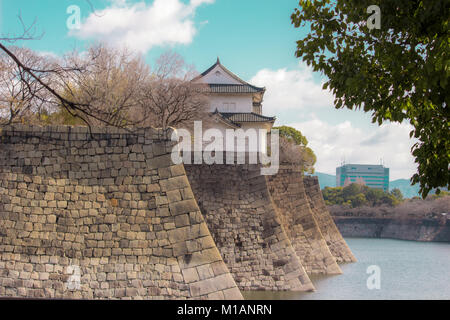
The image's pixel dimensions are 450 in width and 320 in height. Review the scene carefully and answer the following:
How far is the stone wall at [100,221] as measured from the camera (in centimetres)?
881

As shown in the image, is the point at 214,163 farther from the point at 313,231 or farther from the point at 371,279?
the point at 371,279

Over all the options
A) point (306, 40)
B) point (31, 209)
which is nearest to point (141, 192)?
point (31, 209)

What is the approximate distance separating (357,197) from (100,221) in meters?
59.6

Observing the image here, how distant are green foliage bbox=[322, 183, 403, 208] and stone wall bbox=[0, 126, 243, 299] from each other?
56915 mm

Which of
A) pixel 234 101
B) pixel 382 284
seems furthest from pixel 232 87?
pixel 382 284

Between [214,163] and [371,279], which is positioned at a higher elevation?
[214,163]

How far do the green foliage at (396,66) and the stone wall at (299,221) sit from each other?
1174cm

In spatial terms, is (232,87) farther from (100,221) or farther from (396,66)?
(396,66)

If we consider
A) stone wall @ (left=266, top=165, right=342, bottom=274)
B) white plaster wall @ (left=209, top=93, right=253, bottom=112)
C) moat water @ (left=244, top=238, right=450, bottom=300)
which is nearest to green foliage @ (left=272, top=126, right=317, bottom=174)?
white plaster wall @ (left=209, top=93, right=253, bottom=112)

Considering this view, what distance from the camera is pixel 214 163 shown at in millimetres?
15672

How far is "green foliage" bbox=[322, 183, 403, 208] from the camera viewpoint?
65062 millimetres

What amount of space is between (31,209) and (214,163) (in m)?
7.43

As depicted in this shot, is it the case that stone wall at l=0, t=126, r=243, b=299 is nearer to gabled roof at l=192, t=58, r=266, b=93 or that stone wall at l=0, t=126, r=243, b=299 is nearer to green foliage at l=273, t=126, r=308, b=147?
gabled roof at l=192, t=58, r=266, b=93

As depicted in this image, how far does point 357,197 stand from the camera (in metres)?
65.5
